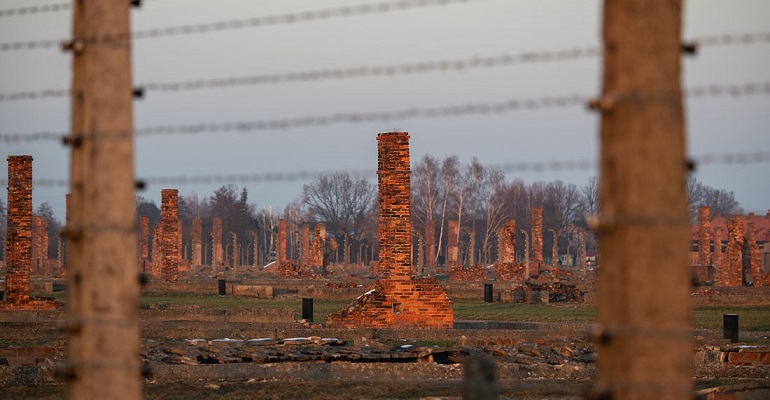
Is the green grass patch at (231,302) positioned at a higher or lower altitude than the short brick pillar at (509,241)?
lower

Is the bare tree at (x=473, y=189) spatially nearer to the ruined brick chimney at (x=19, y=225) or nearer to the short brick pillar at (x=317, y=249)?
the short brick pillar at (x=317, y=249)

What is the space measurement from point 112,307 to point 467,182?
90712 millimetres

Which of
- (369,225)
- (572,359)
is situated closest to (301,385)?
(572,359)

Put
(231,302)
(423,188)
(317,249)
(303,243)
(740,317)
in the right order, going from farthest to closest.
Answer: (423,188), (303,243), (317,249), (231,302), (740,317)

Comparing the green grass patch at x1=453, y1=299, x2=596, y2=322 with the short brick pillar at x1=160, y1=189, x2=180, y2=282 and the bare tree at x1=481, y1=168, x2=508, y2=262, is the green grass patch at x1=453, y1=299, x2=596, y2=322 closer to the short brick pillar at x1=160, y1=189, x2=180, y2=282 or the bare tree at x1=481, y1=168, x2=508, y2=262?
the short brick pillar at x1=160, y1=189, x2=180, y2=282

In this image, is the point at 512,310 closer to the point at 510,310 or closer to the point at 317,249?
the point at 510,310

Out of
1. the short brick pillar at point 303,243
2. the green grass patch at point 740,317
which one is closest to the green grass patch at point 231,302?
the green grass patch at point 740,317

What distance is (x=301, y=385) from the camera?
1292cm

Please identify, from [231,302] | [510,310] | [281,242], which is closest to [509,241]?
[281,242]

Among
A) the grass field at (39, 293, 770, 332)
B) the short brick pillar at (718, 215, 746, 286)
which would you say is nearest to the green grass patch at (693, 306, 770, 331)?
the grass field at (39, 293, 770, 332)

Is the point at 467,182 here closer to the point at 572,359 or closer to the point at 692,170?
the point at 572,359

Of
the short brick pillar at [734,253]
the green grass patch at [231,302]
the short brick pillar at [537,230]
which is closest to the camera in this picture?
the green grass patch at [231,302]

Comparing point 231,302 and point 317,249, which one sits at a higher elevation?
point 317,249

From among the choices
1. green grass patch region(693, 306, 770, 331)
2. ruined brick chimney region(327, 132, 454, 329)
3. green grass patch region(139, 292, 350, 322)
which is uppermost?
ruined brick chimney region(327, 132, 454, 329)
